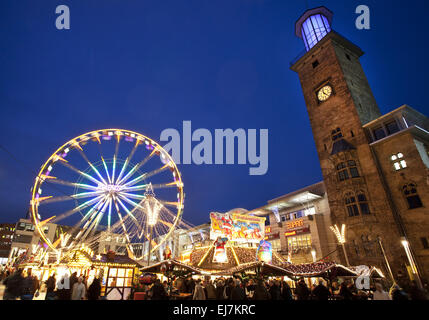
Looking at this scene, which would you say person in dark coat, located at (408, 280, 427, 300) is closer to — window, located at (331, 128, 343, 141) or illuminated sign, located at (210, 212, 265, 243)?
illuminated sign, located at (210, 212, 265, 243)

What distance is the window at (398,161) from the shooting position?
2696cm

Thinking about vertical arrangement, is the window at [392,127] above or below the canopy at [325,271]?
above

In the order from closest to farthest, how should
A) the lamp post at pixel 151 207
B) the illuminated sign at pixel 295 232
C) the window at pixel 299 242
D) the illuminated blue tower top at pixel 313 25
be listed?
the lamp post at pixel 151 207, the window at pixel 299 242, the illuminated sign at pixel 295 232, the illuminated blue tower top at pixel 313 25

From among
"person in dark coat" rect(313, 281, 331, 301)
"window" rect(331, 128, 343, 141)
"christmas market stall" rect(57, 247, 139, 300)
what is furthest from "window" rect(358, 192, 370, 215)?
"christmas market stall" rect(57, 247, 139, 300)

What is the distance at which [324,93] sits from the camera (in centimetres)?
3709

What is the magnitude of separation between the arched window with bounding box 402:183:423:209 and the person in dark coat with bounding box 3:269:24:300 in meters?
33.5

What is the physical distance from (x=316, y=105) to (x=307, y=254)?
23192 millimetres

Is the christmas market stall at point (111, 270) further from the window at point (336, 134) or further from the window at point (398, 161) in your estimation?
the window at point (336, 134)

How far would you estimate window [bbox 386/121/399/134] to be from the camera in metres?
29.2

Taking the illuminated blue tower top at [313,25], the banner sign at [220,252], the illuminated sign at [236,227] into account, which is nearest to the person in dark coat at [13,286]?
the banner sign at [220,252]

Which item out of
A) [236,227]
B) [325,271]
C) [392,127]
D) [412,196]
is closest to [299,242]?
[236,227]

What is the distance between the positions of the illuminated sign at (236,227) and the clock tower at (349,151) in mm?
10898

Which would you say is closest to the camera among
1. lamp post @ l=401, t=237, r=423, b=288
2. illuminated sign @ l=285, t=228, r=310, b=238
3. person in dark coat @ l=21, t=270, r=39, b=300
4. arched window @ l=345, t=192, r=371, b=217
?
person in dark coat @ l=21, t=270, r=39, b=300

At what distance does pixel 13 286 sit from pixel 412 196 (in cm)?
3405
